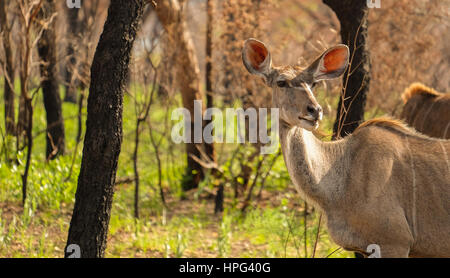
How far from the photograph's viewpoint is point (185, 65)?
854 cm

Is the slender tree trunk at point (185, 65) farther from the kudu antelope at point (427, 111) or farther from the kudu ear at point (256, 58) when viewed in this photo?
the kudu ear at point (256, 58)

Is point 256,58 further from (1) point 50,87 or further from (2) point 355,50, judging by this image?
(1) point 50,87

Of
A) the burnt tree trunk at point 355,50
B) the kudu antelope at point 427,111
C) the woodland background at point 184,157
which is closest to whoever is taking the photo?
the burnt tree trunk at point 355,50

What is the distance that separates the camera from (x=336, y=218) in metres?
4.39

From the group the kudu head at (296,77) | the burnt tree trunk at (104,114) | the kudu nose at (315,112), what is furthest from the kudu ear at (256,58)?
the burnt tree trunk at (104,114)

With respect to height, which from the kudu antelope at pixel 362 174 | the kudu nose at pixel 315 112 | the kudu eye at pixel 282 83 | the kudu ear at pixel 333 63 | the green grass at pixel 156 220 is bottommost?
the green grass at pixel 156 220

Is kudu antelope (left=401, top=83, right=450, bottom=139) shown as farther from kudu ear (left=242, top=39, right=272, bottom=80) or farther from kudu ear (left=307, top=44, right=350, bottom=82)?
kudu ear (left=242, top=39, right=272, bottom=80)

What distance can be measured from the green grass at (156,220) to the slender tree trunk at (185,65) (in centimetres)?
24

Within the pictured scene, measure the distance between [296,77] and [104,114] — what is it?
1.26m

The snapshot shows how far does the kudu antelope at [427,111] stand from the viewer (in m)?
7.23

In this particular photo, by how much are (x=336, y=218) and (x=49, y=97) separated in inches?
206

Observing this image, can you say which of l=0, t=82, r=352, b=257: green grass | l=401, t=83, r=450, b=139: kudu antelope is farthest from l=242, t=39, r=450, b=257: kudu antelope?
l=401, t=83, r=450, b=139: kudu antelope

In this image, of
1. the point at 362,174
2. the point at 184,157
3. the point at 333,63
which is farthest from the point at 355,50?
the point at 184,157

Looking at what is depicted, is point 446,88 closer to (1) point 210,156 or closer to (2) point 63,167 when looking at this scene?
(1) point 210,156
